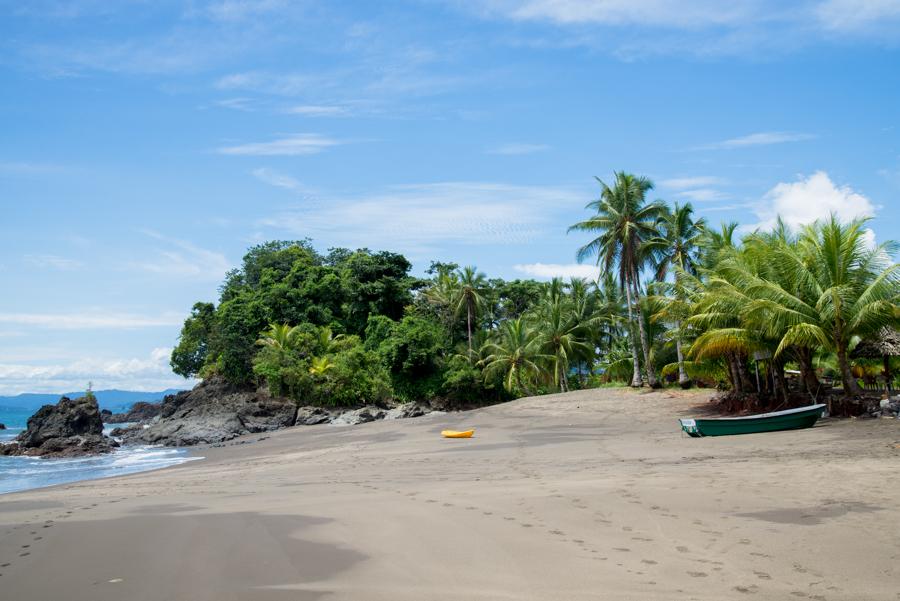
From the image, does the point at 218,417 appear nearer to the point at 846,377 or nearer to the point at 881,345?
the point at 846,377

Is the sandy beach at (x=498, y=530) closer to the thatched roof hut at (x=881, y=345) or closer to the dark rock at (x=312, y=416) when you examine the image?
the thatched roof hut at (x=881, y=345)

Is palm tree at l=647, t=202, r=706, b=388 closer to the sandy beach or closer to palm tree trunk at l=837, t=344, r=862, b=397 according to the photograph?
palm tree trunk at l=837, t=344, r=862, b=397

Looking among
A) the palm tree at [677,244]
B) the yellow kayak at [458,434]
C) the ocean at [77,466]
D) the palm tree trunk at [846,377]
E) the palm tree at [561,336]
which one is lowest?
the ocean at [77,466]

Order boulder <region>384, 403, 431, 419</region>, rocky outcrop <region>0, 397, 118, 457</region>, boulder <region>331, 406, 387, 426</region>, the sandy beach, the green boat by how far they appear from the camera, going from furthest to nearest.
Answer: boulder <region>384, 403, 431, 419</region> < boulder <region>331, 406, 387, 426</region> < rocky outcrop <region>0, 397, 118, 457</region> < the green boat < the sandy beach

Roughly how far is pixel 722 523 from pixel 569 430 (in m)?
15.2

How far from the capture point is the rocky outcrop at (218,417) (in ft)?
108

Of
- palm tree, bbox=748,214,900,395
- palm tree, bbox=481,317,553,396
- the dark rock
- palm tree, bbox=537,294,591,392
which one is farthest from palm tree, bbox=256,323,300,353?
palm tree, bbox=748,214,900,395

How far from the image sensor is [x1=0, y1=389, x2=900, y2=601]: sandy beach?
216 inches

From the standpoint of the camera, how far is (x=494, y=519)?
7.86 meters

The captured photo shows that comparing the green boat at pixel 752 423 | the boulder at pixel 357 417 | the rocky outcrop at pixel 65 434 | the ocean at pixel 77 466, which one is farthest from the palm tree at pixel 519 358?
the green boat at pixel 752 423

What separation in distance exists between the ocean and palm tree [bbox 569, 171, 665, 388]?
2283cm

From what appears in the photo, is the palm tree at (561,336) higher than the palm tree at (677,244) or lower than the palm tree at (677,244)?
lower

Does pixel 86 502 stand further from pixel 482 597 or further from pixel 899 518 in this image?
pixel 899 518

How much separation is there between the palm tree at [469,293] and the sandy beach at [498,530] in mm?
35569
